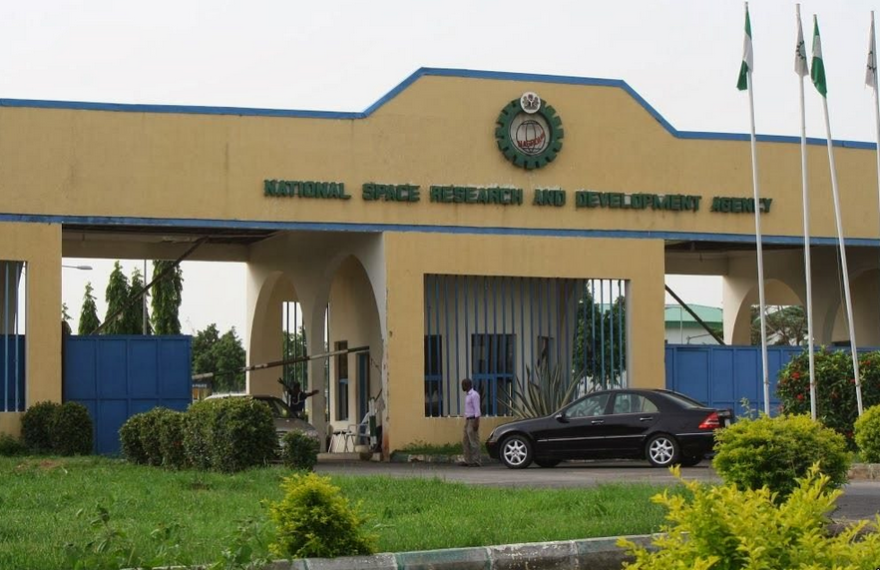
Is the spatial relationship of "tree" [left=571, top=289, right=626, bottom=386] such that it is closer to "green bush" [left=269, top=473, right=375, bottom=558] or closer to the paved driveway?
the paved driveway

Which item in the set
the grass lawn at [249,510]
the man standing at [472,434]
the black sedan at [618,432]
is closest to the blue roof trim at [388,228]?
the man standing at [472,434]

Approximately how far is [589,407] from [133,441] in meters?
7.58

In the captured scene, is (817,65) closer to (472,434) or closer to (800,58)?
(800,58)

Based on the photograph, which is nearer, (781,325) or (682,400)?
(682,400)

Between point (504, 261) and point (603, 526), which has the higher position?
point (504, 261)

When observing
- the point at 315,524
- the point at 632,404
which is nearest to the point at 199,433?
the point at 632,404

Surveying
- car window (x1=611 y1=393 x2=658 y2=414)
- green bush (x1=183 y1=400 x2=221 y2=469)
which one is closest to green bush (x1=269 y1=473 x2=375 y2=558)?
green bush (x1=183 y1=400 x2=221 y2=469)

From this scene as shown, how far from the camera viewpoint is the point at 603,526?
11781 millimetres

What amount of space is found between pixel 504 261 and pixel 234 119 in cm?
597

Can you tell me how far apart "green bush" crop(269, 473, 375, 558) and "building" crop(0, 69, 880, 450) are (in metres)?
17.0

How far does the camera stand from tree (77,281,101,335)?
2143 inches

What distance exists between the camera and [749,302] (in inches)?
1565

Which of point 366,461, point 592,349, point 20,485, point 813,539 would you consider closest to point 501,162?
point 592,349

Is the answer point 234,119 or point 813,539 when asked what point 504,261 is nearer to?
point 234,119
